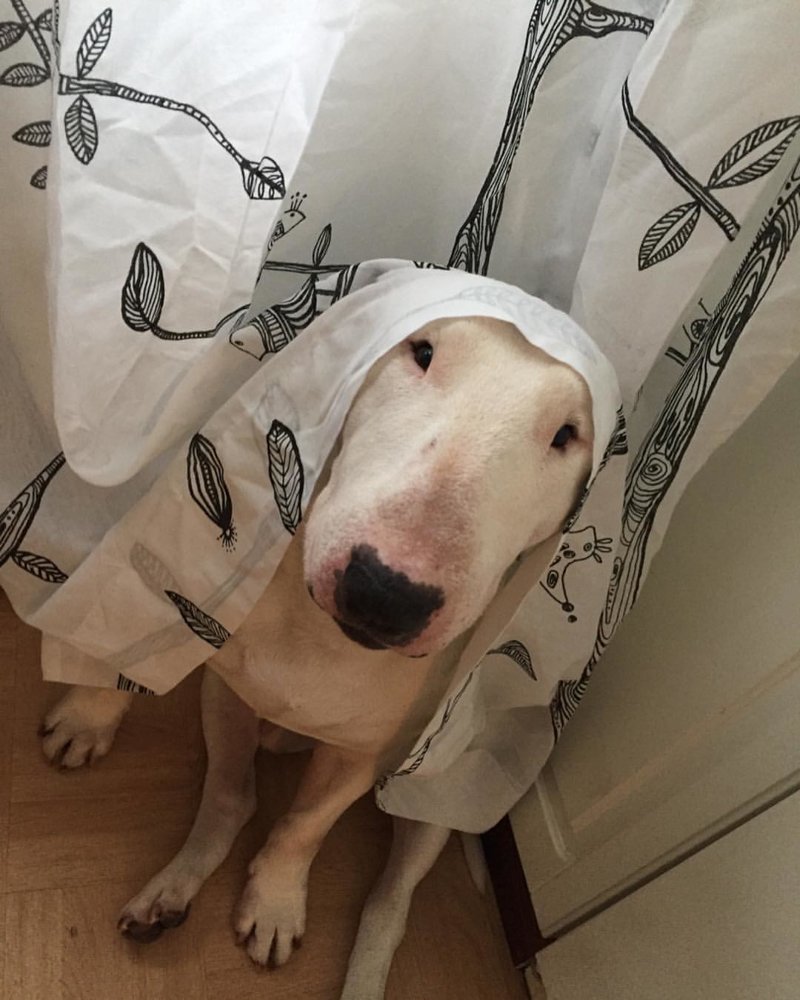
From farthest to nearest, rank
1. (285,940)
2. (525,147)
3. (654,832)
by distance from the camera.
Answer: (285,940) < (654,832) < (525,147)

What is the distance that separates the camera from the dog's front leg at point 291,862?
0.92 metres

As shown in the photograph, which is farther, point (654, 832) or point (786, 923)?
point (654, 832)

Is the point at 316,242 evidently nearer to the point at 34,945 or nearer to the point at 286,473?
the point at 286,473

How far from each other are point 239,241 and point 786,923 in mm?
670

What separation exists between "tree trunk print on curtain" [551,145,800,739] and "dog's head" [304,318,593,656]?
0.12m

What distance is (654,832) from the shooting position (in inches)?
34.5

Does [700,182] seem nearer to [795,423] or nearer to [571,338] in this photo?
[571,338]

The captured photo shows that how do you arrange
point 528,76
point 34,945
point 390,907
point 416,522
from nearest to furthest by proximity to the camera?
point 416,522 < point 528,76 < point 34,945 < point 390,907

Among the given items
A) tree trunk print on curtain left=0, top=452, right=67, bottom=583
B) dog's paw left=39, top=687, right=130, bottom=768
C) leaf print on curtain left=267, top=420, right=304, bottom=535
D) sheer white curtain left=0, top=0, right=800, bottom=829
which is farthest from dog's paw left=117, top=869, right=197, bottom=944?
leaf print on curtain left=267, top=420, right=304, bottom=535

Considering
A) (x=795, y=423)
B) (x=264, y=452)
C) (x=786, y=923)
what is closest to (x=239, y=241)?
(x=264, y=452)

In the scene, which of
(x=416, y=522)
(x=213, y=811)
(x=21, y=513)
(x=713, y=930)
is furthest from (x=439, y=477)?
(x=213, y=811)

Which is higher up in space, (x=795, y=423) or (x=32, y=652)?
(x=795, y=423)

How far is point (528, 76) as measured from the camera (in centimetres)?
65

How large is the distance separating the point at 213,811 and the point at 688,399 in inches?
27.5
